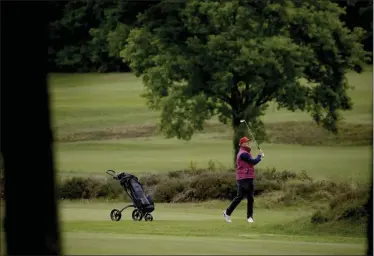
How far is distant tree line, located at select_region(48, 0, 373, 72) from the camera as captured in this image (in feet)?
95.9

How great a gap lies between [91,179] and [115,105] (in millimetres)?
9028

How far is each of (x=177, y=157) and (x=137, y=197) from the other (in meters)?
11.3

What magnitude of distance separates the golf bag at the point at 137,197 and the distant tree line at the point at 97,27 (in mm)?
8525

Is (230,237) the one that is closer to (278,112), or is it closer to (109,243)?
(109,243)

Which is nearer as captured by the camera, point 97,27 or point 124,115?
point 97,27

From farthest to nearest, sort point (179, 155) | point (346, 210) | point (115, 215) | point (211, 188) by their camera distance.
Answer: point (179, 155) → point (211, 188) → point (115, 215) → point (346, 210)

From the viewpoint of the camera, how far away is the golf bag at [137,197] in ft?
65.6

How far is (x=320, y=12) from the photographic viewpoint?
93.1 ft

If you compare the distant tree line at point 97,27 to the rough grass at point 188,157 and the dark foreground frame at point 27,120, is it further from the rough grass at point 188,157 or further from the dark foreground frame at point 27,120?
the dark foreground frame at point 27,120

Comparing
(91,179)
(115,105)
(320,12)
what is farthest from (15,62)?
(115,105)

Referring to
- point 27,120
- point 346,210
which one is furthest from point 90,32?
point 27,120

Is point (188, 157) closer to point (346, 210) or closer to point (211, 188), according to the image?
point (211, 188)

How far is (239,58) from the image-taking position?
2706 cm

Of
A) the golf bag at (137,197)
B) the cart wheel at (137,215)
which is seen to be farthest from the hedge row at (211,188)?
the golf bag at (137,197)
